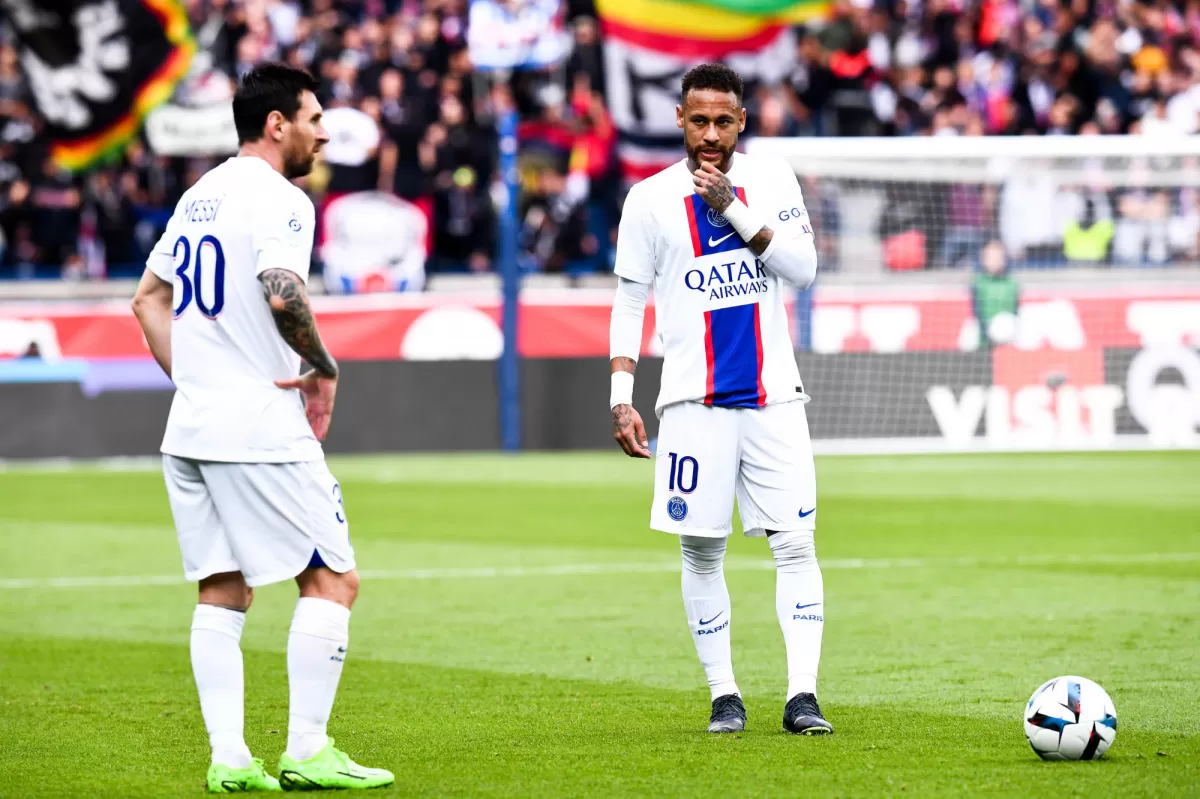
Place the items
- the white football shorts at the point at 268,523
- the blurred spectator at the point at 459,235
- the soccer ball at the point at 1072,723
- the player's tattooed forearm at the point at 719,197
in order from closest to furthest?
the white football shorts at the point at 268,523 < the soccer ball at the point at 1072,723 < the player's tattooed forearm at the point at 719,197 < the blurred spectator at the point at 459,235

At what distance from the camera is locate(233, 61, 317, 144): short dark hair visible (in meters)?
5.49

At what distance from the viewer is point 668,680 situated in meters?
7.81

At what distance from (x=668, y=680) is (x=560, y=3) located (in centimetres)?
1549

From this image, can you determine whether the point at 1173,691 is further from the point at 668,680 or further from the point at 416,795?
the point at 416,795

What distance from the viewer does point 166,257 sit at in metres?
5.61

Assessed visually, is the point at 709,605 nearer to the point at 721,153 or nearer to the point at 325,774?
the point at 721,153

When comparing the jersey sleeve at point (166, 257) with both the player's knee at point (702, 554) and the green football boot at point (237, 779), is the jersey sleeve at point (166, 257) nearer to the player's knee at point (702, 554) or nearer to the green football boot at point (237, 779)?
the green football boot at point (237, 779)

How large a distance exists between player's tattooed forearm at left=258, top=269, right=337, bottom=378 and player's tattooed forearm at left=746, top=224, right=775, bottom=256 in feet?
5.77

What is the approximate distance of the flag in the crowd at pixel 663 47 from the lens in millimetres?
22281

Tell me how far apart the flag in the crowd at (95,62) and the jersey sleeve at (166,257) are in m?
16.3

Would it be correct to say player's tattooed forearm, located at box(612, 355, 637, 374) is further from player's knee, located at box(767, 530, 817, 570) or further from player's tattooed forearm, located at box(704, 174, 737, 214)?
player's knee, located at box(767, 530, 817, 570)

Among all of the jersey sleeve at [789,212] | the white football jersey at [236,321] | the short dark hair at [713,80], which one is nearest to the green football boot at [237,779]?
the white football jersey at [236,321]

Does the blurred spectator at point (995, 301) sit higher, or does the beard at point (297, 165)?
the beard at point (297, 165)

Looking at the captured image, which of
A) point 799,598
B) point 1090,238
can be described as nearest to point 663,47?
point 1090,238
